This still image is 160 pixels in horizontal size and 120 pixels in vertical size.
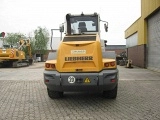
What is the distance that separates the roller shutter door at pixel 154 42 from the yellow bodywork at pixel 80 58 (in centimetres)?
1335

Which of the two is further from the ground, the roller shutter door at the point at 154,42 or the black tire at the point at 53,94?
the roller shutter door at the point at 154,42

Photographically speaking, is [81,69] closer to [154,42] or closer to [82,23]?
[82,23]

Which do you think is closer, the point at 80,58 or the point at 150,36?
the point at 80,58

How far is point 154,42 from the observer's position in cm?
2183

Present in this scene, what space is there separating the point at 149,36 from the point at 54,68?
17.4 m

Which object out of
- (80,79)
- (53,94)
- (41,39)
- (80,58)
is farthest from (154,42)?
(41,39)

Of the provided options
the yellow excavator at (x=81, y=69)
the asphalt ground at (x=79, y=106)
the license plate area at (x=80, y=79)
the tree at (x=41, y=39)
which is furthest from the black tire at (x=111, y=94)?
the tree at (x=41, y=39)

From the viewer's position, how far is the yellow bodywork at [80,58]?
7652 mm

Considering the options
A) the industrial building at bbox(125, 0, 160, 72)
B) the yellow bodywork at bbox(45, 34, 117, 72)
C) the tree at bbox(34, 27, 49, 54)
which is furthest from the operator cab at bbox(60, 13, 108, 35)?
the tree at bbox(34, 27, 49, 54)

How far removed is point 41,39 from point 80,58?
57.1 meters

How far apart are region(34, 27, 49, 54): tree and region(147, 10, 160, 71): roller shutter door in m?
41.5

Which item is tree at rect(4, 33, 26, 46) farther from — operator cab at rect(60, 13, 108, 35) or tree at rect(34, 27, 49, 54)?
operator cab at rect(60, 13, 108, 35)

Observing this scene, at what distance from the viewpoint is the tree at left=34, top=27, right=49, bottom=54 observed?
63344mm

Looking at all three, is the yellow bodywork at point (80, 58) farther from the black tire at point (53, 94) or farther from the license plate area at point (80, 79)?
the black tire at point (53, 94)
